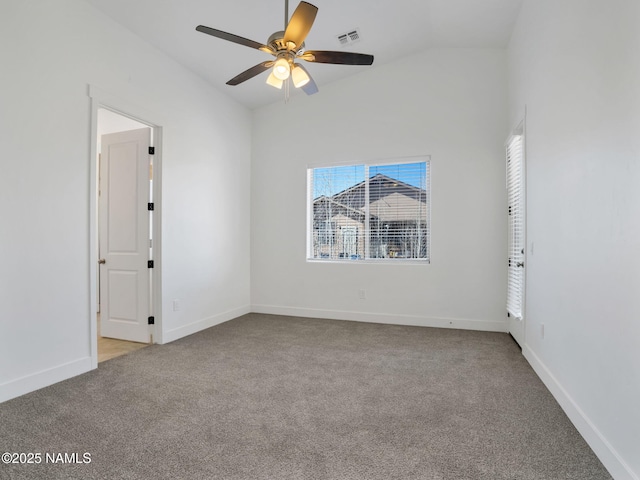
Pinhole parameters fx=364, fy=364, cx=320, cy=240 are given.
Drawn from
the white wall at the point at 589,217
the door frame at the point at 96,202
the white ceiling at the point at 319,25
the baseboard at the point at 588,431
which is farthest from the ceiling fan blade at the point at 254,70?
the baseboard at the point at 588,431

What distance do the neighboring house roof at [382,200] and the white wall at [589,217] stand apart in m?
1.81

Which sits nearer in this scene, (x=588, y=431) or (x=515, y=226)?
(x=588, y=431)

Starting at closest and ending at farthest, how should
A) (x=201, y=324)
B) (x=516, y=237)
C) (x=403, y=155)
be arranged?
(x=516, y=237)
(x=201, y=324)
(x=403, y=155)

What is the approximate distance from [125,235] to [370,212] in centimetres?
313

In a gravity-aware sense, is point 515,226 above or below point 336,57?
below

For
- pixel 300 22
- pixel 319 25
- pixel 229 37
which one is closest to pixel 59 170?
pixel 229 37

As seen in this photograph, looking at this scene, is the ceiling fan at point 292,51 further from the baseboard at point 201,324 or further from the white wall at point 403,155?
the baseboard at point 201,324

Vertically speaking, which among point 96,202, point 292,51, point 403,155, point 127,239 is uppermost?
point 292,51

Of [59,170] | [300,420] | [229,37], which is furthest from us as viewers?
[59,170]

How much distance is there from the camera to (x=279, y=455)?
1.92 m

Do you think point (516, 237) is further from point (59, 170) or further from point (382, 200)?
point (59, 170)

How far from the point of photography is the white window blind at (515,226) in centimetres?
376

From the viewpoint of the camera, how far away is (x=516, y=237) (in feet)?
13.3

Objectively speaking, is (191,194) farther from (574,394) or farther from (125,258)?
(574,394)
